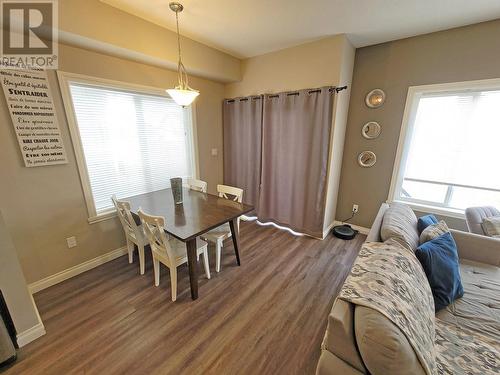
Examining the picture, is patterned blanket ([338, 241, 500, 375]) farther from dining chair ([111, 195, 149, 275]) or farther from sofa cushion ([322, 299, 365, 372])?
dining chair ([111, 195, 149, 275])

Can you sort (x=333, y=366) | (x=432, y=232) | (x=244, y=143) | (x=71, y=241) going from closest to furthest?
(x=333, y=366) → (x=432, y=232) → (x=71, y=241) → (x=244, y=143)

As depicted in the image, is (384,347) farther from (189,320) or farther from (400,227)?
(189,320)

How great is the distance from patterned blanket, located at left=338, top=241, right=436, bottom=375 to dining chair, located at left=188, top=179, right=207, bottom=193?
83.4 inches

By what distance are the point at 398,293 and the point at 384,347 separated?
313 mm

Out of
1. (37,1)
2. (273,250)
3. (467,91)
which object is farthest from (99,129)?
(467,91)

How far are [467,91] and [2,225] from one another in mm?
4425

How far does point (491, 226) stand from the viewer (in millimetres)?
1926

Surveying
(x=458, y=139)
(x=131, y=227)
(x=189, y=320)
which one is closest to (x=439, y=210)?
(x=458, y=139)

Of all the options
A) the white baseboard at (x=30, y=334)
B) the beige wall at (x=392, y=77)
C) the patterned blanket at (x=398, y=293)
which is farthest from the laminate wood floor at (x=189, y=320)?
the beige wall at (x=392, y=77)

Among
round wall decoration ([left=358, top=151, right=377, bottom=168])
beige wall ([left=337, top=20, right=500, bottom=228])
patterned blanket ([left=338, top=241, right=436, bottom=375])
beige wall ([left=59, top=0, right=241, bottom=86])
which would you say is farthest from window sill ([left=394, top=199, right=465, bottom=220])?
beige wall ([left=59, top=0, right=241, bottom=86])

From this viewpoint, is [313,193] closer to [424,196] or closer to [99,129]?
[424,196]

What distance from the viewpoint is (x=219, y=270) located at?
2312 mm

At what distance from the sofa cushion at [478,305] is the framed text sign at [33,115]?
3408 mm

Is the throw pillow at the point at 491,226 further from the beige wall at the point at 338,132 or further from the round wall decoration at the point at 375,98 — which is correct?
the round wall decoration at the point at 375,98
